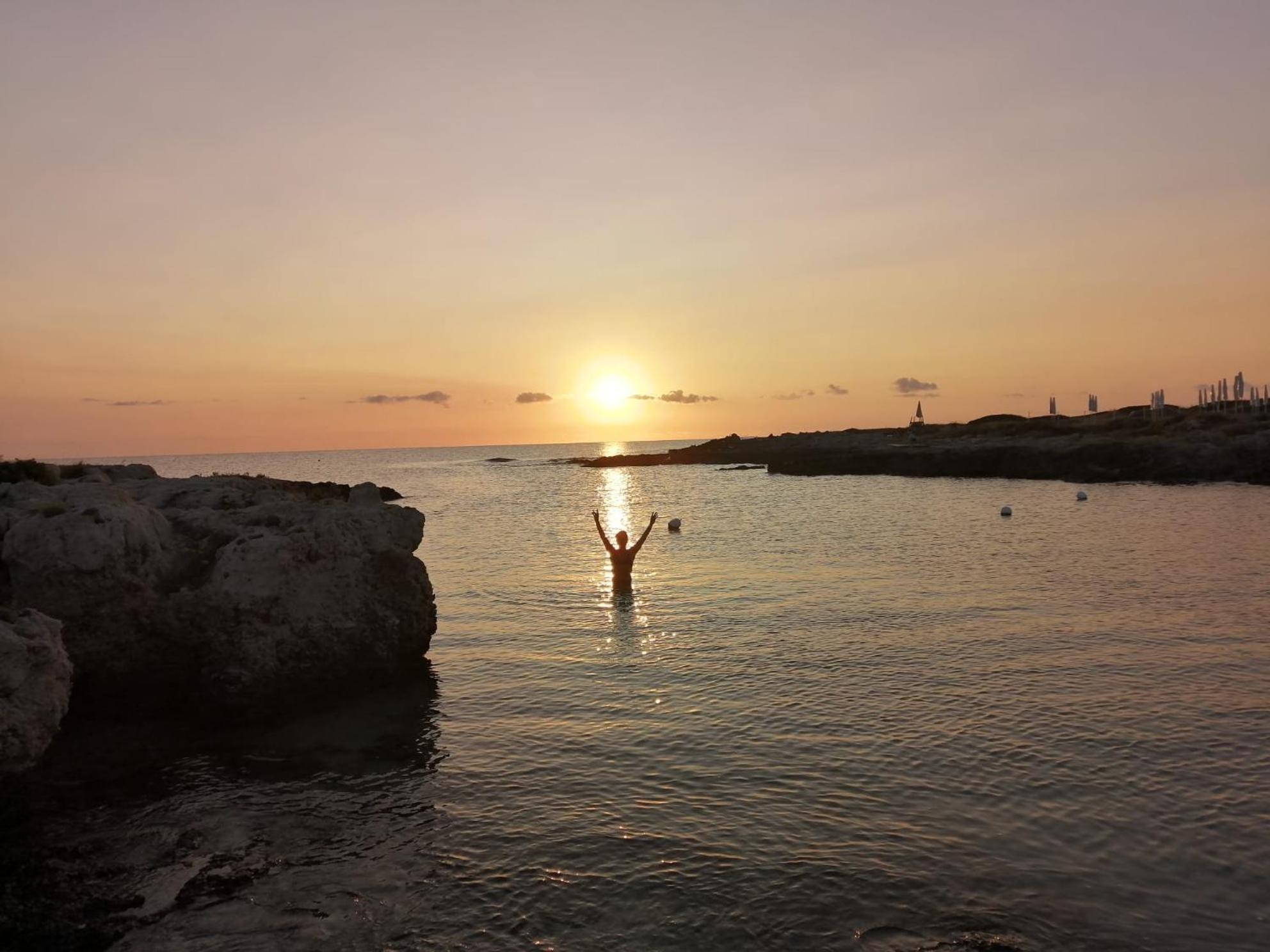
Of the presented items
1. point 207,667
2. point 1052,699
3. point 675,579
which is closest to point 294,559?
point 207,667

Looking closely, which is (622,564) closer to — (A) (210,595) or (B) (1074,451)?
(A) (210,595)

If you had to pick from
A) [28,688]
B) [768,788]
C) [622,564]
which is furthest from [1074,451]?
[28,688]

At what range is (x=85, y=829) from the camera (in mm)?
10391

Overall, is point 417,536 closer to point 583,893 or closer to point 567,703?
point 567,703

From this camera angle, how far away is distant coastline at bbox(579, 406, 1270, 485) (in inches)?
2559

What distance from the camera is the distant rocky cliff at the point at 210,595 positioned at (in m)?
14.2

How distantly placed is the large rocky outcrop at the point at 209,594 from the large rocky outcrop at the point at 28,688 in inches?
134

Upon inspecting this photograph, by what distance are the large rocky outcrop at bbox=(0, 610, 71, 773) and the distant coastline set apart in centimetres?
7294

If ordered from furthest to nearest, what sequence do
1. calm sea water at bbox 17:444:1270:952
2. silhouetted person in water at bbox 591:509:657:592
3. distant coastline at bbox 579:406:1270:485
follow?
distant coastline at bbox 579:406:1270:485
silhouetted person in water at bbox 591:509:657:592
calm sea water at bbox 17:444:1270:952

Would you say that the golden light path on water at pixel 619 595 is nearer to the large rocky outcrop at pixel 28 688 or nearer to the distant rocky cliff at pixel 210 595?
the distant rocky cliff at pixel 210 595

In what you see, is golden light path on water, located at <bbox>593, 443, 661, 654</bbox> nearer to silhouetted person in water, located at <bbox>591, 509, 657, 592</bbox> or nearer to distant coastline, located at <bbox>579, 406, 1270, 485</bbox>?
silhouetted person in water, located at <bbox>591, 509, 657, 592</bbox>

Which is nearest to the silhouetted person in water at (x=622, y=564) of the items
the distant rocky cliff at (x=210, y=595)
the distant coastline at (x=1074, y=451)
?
the distant rocky cliff at (x=210, y=595)

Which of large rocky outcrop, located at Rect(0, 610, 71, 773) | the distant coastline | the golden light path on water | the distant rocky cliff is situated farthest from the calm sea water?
the distant coastline

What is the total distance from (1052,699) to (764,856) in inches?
307
